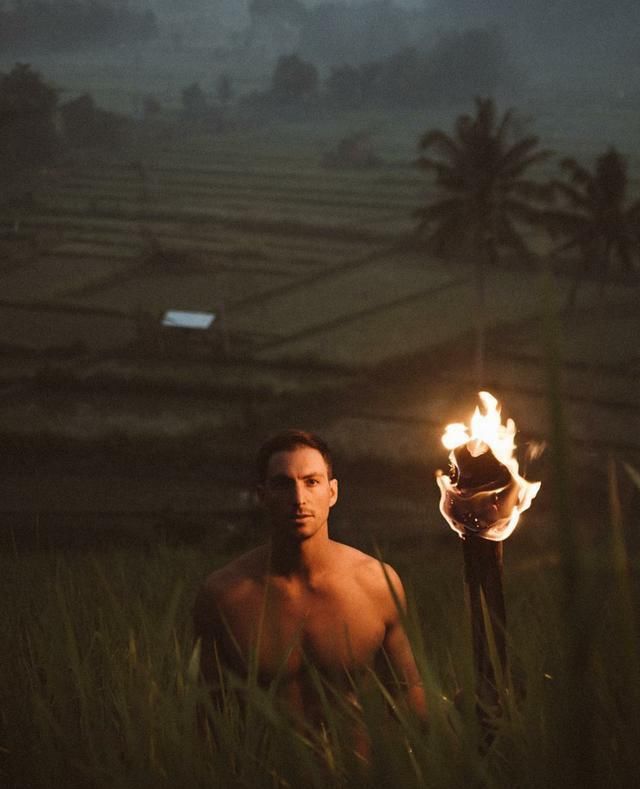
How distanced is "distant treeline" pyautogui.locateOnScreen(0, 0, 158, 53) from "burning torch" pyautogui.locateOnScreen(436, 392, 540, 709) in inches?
2914

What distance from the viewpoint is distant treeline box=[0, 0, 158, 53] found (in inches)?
2766

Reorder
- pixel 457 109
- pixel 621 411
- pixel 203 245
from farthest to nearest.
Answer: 1. pixel 457 109
2. pixel 203 245
3. pixel 621 411

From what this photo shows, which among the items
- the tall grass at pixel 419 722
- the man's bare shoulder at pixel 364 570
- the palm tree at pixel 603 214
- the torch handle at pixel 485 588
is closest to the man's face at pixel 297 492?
the man's bare shoulder at pixel 364 570

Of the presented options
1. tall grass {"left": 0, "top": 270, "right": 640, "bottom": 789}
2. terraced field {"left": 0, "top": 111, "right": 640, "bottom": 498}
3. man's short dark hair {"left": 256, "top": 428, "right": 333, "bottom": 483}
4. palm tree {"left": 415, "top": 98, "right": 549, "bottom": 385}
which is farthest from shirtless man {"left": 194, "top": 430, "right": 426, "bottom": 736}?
palm tree {"left": 415, "top": 98, "right": 549, "bottom": 385}

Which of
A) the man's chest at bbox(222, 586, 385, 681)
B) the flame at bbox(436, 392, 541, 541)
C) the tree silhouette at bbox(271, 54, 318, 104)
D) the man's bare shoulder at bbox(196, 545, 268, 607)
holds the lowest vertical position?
the man's chest at bbox(222, 586, 385, 681)

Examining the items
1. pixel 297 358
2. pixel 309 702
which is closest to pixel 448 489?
pixel 309 702

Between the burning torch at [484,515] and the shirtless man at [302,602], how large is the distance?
2.54 ft

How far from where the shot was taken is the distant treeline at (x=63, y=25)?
70250mm

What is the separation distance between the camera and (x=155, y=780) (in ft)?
6.77

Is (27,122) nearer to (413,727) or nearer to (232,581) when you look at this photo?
(232,581)

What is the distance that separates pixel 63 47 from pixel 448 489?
264 feet

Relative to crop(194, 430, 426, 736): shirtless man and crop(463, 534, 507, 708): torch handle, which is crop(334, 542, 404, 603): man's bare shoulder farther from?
crop(463, 534, 507, 708): torch handle

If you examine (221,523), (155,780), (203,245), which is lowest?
(221,523)

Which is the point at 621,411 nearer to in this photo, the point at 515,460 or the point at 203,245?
the point at 203,245
